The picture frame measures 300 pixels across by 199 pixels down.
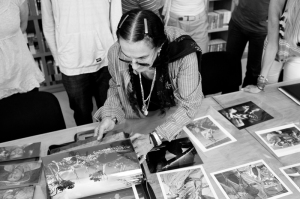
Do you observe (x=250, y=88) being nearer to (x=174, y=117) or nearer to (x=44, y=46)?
(x=174, y=117)

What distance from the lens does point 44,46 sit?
3295 mm

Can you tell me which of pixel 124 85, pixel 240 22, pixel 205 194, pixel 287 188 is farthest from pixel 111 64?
pixel 240 22

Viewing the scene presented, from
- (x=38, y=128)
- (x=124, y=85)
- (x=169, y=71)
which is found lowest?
(x=38, y=128)

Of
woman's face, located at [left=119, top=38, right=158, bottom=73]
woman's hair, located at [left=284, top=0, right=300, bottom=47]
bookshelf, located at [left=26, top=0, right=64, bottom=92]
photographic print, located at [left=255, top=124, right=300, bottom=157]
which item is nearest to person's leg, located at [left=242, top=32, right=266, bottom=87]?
woman's hair, located at [left=284, top=0, right=300, bottom=47]

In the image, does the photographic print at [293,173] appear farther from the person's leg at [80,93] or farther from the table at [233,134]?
the person's leg at [80,93]

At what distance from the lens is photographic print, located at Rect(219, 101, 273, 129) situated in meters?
1.58

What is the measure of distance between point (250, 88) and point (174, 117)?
0.71 meters

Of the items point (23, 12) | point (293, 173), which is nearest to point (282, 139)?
point (293, 173)

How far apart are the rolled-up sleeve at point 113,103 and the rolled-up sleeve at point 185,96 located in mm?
294

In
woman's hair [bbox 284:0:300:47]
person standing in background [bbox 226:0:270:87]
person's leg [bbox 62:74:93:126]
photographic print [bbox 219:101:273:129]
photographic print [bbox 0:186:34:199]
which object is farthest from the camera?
person standing in background [bbox 226:0:270:87]

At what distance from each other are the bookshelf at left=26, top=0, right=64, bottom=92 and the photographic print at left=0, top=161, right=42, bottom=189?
2212 mm

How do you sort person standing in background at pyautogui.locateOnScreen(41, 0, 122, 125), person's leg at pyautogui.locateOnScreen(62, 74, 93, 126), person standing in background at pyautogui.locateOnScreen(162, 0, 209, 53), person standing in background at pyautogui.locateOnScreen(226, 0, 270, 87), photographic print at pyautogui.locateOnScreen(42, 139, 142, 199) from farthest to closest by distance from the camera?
1. person standing in background at pyautogui.locateOnScreen(226, 0, 270, 87)
2. person standing in background at pyautogui.locateOnScreen(162, 0, 209, 53)
3. person's leg at pyautogui.locateOnScreen(62, 74, 93, 126)
4. person standing in background at pyautogui.locateOnScreen(41, 0, 122, 125)
5. photographic print at pyautogui.locateOnScreen(42, 139, 142, 199)

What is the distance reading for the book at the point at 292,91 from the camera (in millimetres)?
1749

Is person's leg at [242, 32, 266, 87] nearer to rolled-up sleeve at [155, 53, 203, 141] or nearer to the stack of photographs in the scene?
rolled-up sleeve at [155, 53, 203, 141]
